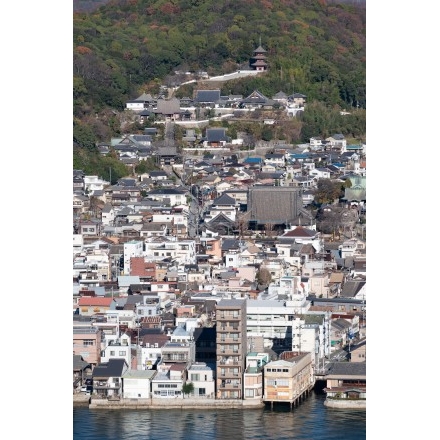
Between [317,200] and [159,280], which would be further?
[317,200]

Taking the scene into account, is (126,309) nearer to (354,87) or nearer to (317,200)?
(317,200)

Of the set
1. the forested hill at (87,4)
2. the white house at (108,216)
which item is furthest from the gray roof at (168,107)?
the white house at (108,216)

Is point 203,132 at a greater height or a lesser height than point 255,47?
lesser

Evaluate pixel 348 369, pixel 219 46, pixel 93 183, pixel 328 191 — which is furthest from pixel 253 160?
pixel 348 369

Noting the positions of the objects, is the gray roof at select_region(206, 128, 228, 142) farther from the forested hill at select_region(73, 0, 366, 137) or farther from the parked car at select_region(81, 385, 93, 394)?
the parked car at select_region(81, 385, 93, 394)

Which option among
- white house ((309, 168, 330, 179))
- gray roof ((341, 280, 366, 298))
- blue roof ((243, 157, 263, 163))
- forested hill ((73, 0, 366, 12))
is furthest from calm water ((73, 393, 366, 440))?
forested hill ((73, 0, 366, 12))

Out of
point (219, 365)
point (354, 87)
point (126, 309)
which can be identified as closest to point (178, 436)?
point (219, 365)

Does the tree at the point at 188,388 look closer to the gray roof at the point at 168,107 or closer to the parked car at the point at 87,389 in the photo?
the parked car at the point at 87,389
